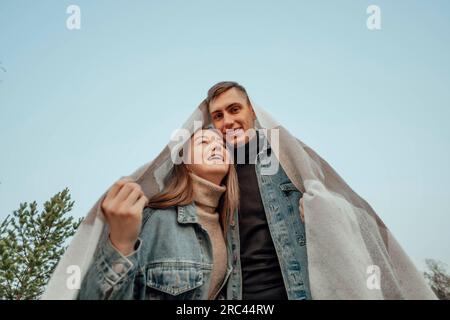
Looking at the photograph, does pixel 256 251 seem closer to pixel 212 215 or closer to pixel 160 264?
pixel 212 215

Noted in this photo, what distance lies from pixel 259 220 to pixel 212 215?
13.6 inches

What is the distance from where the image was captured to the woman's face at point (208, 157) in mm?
2541

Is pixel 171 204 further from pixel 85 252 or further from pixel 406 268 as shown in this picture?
pixel 406 268

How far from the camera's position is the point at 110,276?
1871mm

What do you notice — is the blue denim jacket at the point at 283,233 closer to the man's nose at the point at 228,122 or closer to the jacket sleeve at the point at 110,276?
the man's nose at the point at 228,122

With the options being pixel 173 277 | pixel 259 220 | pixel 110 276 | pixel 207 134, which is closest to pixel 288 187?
pixel 259 220

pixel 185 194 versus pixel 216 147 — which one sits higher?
pixel 216 147

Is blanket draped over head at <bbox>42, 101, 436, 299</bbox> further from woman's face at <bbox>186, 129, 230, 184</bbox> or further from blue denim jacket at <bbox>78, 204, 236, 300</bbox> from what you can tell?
woman's face at <bbox>186, 129, 230, 184</bbox>

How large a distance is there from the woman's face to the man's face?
0.23m

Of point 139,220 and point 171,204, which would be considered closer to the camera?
point 139,220
